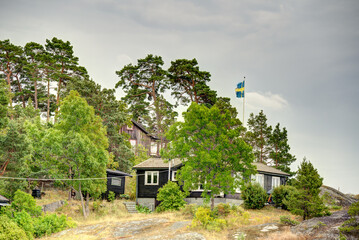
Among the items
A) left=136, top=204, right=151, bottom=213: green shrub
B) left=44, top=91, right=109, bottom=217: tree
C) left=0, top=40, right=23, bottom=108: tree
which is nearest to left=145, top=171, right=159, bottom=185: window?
left=136, top=204, right=151, bottom=213: green shrub

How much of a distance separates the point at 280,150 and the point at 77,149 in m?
31.4

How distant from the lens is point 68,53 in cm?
5572

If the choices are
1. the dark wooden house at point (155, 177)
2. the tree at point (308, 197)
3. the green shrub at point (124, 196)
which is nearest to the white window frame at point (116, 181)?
the green shrub at point (124, 196)

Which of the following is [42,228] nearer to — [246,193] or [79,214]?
[79,214]

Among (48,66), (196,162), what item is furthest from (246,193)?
(48,66)

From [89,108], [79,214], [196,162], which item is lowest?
[79,214]

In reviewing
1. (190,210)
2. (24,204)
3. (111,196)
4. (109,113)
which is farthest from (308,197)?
(109,113)

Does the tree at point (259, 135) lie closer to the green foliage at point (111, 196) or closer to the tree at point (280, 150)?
the tree at point (280, 150)

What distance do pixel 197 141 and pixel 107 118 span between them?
22202 millimetres

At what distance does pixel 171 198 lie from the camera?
33.7 meters

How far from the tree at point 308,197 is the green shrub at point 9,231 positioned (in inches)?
735

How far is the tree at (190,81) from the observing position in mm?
52125

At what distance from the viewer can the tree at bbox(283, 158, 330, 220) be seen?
24.0m

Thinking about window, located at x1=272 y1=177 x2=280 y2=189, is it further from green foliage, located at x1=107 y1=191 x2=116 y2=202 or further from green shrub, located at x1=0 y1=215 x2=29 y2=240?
green shrub, located at x1=0 y1=215 x2=29 y2=240
